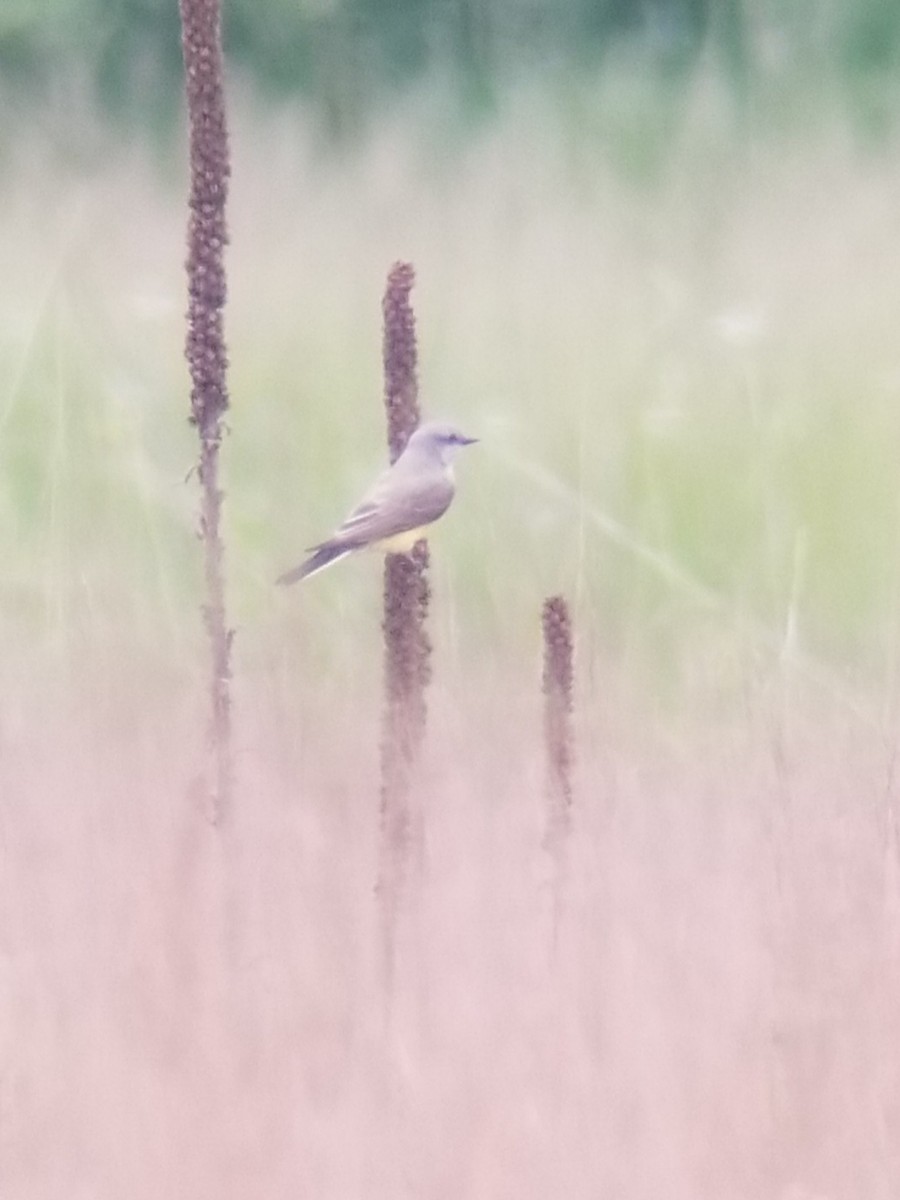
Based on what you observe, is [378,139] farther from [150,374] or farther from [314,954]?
[314,954]

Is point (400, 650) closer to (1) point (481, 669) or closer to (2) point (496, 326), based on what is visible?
(1) point (481, 669)

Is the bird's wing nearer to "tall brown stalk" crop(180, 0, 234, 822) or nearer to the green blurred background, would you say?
the green blurred background

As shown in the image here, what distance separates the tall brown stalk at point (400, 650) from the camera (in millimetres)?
1239

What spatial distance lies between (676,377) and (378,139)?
37 centimetres

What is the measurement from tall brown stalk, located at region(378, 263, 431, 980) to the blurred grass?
0.06 metres

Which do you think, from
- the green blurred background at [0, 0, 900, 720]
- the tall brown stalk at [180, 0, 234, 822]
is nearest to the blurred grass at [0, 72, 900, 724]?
the green blurred background at [0, 0, 900, 720]

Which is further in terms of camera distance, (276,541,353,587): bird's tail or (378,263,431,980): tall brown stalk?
(276,541,353,587): bird's tail

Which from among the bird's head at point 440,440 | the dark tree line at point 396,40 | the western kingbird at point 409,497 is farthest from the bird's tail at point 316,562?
the dark tree line at point 396,40

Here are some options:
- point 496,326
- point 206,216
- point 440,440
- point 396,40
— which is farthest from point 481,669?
point 396,40

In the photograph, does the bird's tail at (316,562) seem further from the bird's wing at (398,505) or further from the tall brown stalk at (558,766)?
the tall brown stalk at (558,766)

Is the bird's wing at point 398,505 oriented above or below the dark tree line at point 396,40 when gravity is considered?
below

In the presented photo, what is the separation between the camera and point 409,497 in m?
1.36

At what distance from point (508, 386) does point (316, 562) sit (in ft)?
0.82

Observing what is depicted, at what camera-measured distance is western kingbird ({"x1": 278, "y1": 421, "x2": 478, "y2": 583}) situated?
53.5 inches
